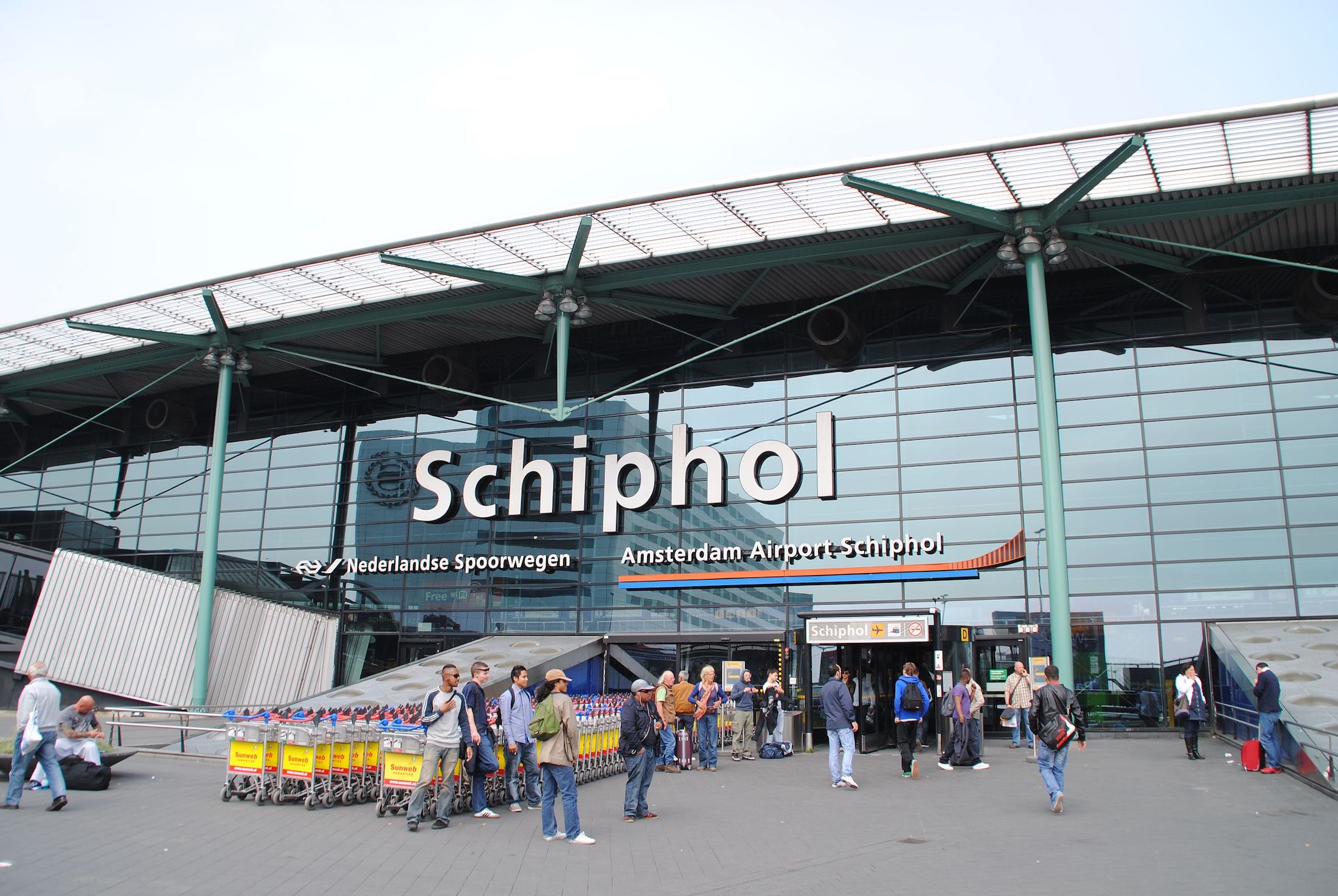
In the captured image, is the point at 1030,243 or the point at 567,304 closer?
the point at 1030,243

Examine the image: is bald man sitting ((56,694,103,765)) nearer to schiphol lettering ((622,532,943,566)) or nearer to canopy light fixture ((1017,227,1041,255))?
schiphol lettering ((622,532,943,566))

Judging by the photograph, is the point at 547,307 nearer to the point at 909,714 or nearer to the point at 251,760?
the point at 909,714

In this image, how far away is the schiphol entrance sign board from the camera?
19.0 meters

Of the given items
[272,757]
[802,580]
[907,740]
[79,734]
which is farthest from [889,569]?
[79,734]

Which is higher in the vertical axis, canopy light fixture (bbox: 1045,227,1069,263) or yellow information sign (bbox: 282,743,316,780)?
canopy light fixture (bbox: 1045,227,1069,263)

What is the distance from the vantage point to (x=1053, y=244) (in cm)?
2036

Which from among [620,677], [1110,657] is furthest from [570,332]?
[1110,657]

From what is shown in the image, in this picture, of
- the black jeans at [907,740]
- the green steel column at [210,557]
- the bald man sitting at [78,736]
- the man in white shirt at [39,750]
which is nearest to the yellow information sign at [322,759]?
the man in white shirt at [39,750]

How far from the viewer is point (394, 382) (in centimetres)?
3002

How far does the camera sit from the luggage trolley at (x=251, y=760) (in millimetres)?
12078

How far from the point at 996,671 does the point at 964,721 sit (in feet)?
18.7

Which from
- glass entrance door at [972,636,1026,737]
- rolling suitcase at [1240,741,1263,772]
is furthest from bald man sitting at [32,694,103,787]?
glass entrance door at [972,636,1026,737]

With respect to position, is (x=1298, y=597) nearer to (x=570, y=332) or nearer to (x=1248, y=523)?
(x=1248, y=523)

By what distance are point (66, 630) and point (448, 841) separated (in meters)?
21.3
